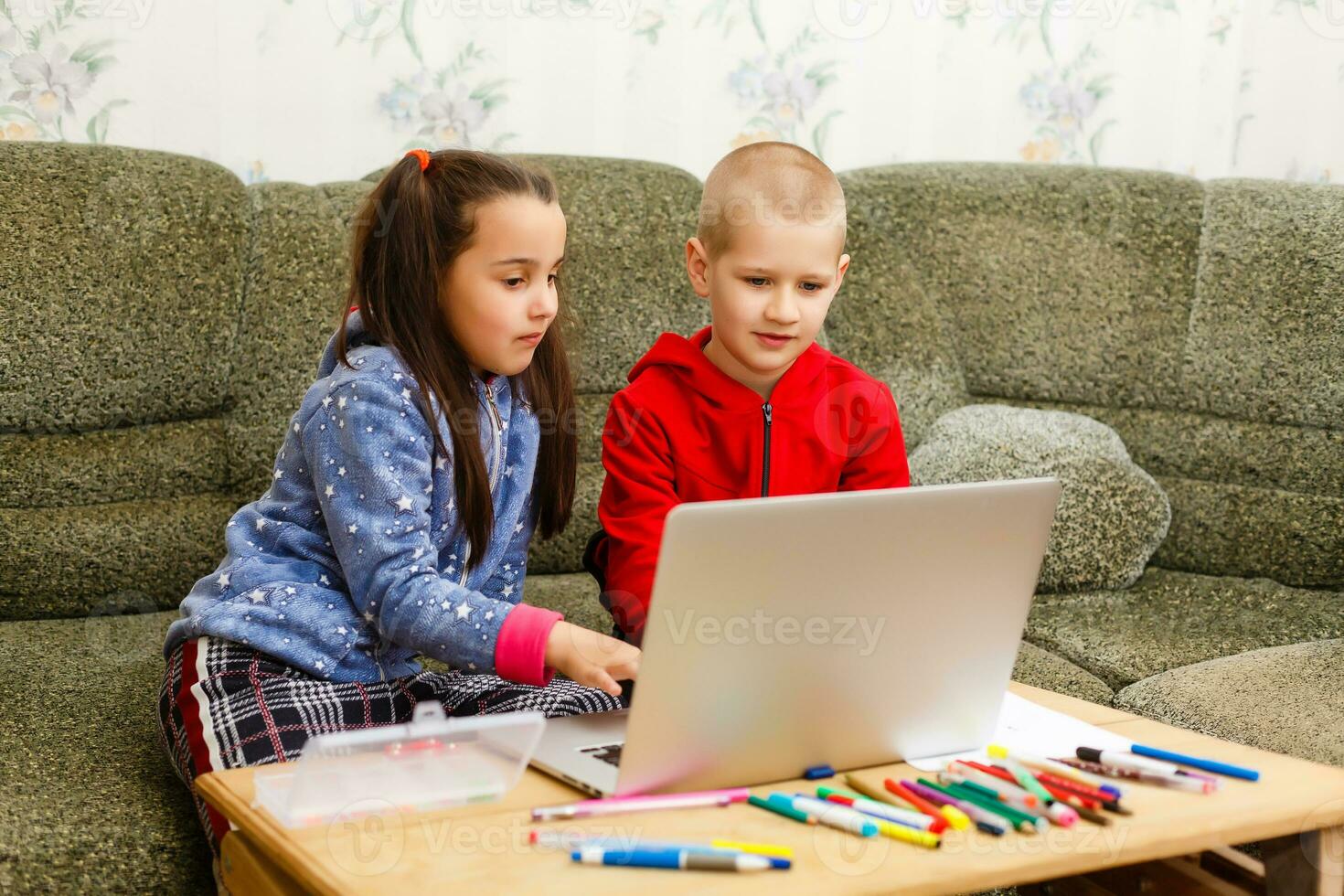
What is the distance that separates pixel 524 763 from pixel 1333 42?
2.13 meters

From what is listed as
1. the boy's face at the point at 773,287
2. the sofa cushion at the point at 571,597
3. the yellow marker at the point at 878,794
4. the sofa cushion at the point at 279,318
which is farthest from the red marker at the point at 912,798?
the sofa cushion at the point at 279,318

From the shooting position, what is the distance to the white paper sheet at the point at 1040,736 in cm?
97

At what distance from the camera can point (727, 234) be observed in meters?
1.39

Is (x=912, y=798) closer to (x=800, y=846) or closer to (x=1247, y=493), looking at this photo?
(x=800, y=846)

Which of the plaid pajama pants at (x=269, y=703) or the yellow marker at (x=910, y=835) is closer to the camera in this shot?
the yellow marker at (x=910, y=835)

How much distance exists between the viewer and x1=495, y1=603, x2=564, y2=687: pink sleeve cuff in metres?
1.07

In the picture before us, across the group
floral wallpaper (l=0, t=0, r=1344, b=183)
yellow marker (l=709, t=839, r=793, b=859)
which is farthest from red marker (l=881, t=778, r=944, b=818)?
floral wallpaper (l=0, t=0, r=1344, b=183)

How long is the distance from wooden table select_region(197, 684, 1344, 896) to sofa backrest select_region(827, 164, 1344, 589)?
1050 mm

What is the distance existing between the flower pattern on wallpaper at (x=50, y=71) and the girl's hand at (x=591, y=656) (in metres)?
1.22

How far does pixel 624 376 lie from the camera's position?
1.87m

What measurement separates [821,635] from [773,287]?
0.59 metres

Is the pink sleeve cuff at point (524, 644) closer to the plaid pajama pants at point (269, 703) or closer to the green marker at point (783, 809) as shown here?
the plaid pajama pants at point (269, 703)

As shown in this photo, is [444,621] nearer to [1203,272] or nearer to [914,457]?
[914,457]

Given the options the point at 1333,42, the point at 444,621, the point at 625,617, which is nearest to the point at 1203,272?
the point at 1333,42
